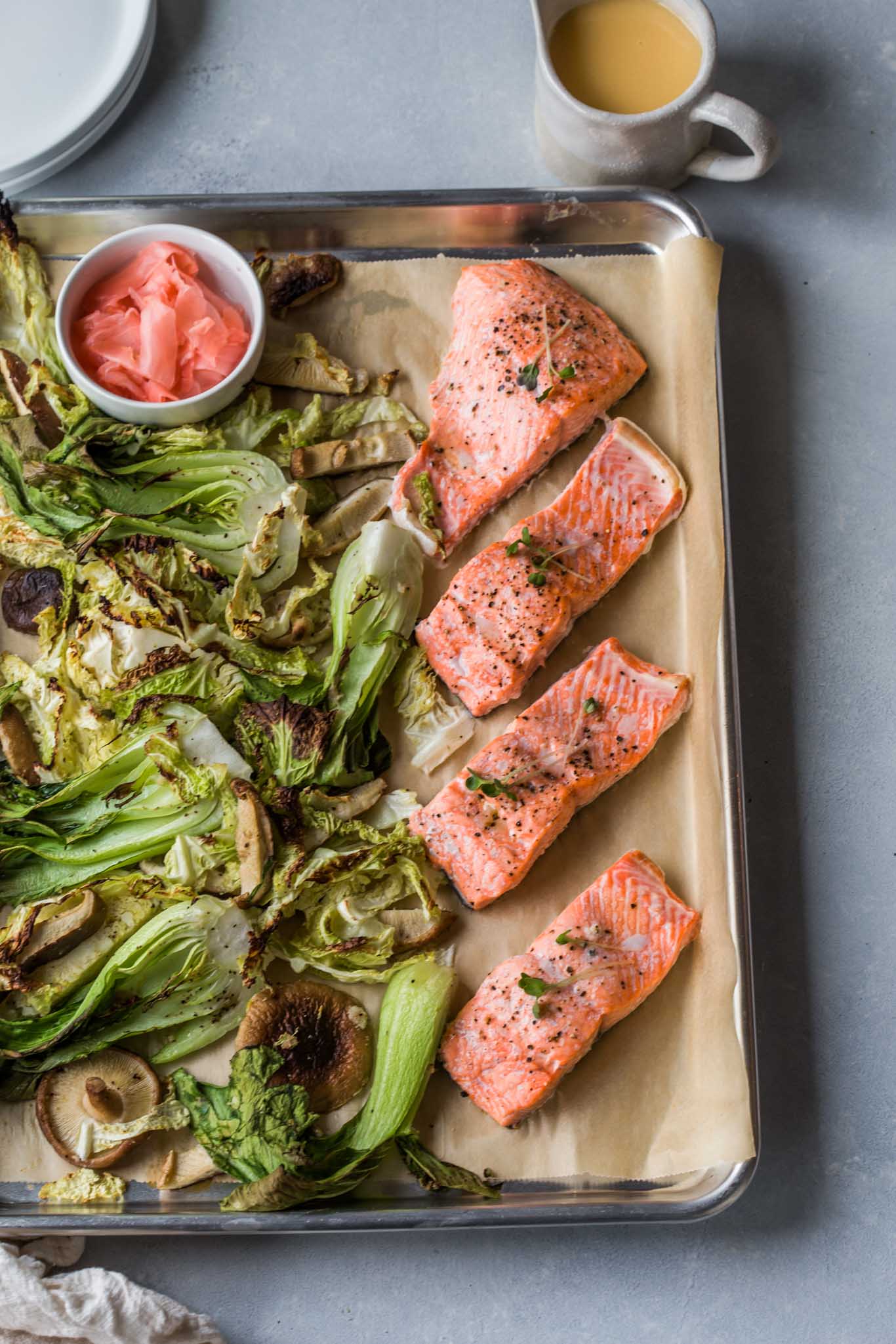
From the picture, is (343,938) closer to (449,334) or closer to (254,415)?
(254,415)

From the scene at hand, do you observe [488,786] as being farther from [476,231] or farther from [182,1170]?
[476,231]

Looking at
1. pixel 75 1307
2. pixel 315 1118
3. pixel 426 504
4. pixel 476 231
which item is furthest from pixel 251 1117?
pixel 476 231

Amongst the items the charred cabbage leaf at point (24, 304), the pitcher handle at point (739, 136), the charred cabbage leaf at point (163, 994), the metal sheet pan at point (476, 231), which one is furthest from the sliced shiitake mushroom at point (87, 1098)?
the pitcher handle at point (739, 136)

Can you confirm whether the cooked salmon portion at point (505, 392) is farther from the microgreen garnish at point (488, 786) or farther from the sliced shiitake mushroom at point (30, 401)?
the sliced shiitake mushroom at point (30, 401)

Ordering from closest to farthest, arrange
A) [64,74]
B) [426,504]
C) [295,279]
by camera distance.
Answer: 1. [426,504]
2. [295,279]
3. [64,74]

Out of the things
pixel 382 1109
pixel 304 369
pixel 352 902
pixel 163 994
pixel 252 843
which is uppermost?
pixel 304 369

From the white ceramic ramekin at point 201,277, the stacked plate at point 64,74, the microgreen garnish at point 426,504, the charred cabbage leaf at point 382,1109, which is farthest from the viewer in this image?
the stacked plate at point 64,74

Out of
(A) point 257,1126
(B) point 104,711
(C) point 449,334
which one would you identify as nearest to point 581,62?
(C) point 449,334
